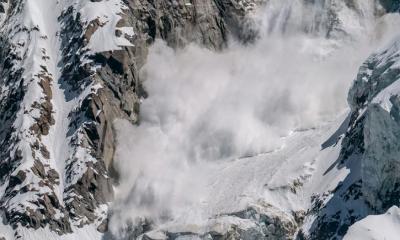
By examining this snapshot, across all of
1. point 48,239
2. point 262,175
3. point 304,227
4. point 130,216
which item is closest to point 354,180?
point 304,227

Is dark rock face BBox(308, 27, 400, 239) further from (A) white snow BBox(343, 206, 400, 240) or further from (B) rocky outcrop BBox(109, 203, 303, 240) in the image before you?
(A) white snow BBox(343, 206, 400, 240)

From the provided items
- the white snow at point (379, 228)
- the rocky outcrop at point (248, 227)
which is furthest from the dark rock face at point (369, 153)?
the white snow at point (379, 228)

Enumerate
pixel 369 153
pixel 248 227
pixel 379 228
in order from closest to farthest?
pixel 379 228, pixel 369 153, pixel 248 227

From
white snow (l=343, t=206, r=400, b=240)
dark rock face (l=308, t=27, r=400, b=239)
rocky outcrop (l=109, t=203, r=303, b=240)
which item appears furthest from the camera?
rocky outcrop (l=109, t=203, r=303, b=240)

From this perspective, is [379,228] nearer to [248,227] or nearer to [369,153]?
[369,153]

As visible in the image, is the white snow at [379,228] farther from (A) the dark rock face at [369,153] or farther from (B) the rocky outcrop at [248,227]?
(B) the rocky outcrop at [248,227]

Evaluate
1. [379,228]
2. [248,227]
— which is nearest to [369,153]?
[379,228]

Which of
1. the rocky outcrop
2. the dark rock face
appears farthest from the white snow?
the rocky outcrop

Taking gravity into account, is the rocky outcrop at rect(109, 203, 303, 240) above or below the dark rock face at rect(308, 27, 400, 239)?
below

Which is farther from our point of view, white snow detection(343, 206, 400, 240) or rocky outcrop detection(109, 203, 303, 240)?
rocky outcrop detection(109, 203, 303, 240)

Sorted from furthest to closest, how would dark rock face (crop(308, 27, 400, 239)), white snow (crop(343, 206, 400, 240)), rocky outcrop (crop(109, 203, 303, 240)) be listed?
rocky outcrop (crop(109, 203, 303, 240))
dark rock face (crop(308, 27, 400, 239))
white snow (crop(343, 206, 400, 240))

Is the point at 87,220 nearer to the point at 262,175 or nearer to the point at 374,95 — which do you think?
the point at 262,175
